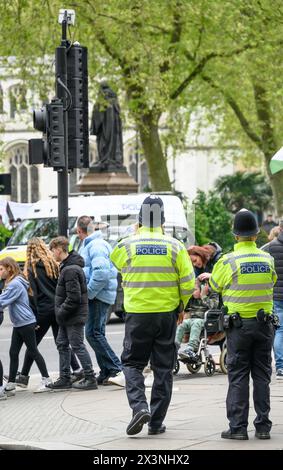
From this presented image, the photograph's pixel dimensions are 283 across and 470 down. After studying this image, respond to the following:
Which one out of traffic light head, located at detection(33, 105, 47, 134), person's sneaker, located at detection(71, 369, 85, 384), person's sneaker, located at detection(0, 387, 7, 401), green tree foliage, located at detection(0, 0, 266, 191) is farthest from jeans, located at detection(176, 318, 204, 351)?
green tree foliage, located at detection(0, 0, 266, 191)

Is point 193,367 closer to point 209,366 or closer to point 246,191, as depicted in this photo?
point 209,366

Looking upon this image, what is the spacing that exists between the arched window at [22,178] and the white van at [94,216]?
52.4 m

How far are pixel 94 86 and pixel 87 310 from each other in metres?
21.1

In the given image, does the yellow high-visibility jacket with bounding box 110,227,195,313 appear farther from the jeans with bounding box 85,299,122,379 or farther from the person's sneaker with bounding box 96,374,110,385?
the person's sneaker with bounding box 96,374,110,385

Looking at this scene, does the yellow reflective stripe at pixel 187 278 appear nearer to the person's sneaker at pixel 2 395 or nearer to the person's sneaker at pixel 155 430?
the person's sneaker at pixel 155 430

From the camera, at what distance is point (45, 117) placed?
15266mm

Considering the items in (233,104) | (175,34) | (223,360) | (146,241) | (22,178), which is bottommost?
(22,178)

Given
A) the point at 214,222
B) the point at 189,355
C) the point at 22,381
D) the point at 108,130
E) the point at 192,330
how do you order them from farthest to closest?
the point at 108,130 < the point at 214,222 < the point at 192,330 < the point at 189,355 < the point at 22,381

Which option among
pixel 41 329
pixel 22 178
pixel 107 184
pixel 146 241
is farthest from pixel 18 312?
pixel 22 178

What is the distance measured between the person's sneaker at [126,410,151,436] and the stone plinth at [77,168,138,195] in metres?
22.9

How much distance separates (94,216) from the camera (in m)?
24.5

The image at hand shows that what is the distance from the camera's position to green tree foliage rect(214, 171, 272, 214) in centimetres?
5053

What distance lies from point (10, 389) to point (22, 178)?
64248mm
